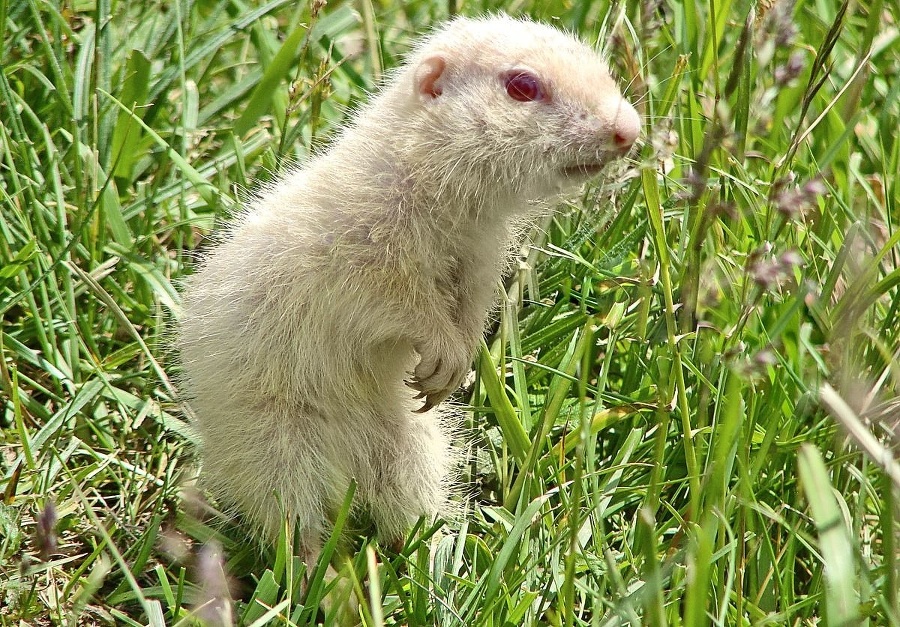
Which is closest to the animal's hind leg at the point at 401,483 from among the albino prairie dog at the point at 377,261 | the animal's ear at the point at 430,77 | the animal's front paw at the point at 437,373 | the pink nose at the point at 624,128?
the albino prairie dog at the point at 377,261

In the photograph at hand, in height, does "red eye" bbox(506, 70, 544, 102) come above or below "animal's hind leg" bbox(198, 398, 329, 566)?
above

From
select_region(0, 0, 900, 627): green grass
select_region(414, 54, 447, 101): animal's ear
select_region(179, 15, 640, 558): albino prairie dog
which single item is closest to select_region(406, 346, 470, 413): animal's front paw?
select_region(179, 15, 640, 558): albino prairie dog

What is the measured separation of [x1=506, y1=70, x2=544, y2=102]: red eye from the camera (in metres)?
3.60

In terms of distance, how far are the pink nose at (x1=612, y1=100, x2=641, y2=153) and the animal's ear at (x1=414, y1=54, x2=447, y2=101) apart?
640mm

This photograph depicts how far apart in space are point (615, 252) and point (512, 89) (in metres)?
1.12

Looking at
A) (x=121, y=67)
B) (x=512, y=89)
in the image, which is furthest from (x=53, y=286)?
(x=512, y=89)

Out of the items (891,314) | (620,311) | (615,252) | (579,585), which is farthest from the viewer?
(615,252)

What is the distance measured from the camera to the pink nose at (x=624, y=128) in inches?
137

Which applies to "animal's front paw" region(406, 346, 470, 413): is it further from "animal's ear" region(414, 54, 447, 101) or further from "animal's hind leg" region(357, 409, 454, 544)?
"animal's ear" region(414, 54, 447, 101)

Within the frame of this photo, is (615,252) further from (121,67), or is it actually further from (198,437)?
(121,67)

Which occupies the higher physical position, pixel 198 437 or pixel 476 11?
pixel 476 11

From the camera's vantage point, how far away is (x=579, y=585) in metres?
3.18

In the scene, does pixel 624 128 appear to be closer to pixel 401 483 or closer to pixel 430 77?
pixel 430 77

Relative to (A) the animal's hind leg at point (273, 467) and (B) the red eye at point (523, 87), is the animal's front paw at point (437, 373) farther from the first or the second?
(B) the red eye at point (523, 87)
